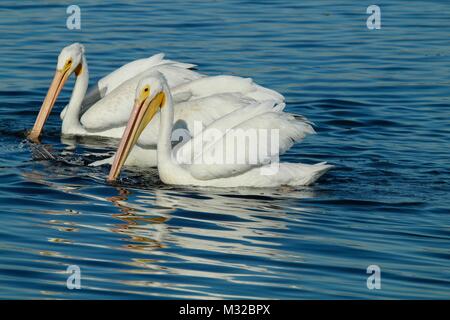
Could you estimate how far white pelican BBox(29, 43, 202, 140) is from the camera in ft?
35.7

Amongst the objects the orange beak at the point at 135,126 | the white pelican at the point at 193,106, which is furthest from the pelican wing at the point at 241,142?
the white pelican at the point at 193,106

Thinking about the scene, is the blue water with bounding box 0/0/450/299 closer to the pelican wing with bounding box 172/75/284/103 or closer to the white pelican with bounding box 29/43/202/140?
the white pelican with bounding box 29/43/202/140

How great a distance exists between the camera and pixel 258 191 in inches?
360

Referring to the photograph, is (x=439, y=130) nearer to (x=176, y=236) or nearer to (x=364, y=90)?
(x=364, y=90)

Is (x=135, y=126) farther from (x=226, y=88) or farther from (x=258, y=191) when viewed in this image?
(x=226, y=88)

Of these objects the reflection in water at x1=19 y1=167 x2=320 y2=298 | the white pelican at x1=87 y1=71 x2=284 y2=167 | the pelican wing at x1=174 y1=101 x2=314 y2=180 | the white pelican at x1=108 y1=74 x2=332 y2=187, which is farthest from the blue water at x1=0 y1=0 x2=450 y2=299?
the white pelican at x1=87 y1=71 x2=284 y2=167

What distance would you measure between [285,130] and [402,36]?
20.6 ft

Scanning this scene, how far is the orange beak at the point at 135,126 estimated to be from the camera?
920 cm

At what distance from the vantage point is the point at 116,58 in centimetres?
1407

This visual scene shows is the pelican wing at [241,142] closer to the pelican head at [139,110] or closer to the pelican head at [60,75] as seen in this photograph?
the pelican head at [139,110]

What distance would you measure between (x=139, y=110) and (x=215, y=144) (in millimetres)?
782

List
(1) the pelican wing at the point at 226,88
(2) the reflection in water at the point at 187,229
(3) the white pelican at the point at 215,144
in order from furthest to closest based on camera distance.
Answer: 1. (1) the pelican wing at the point at 226,88
2. (3) the white pelican at the point at 215,144
3. (2) the reflection in water at the point at 187,229

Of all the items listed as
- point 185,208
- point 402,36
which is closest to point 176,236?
point 185,208

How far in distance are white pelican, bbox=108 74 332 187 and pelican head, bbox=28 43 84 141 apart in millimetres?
1932
